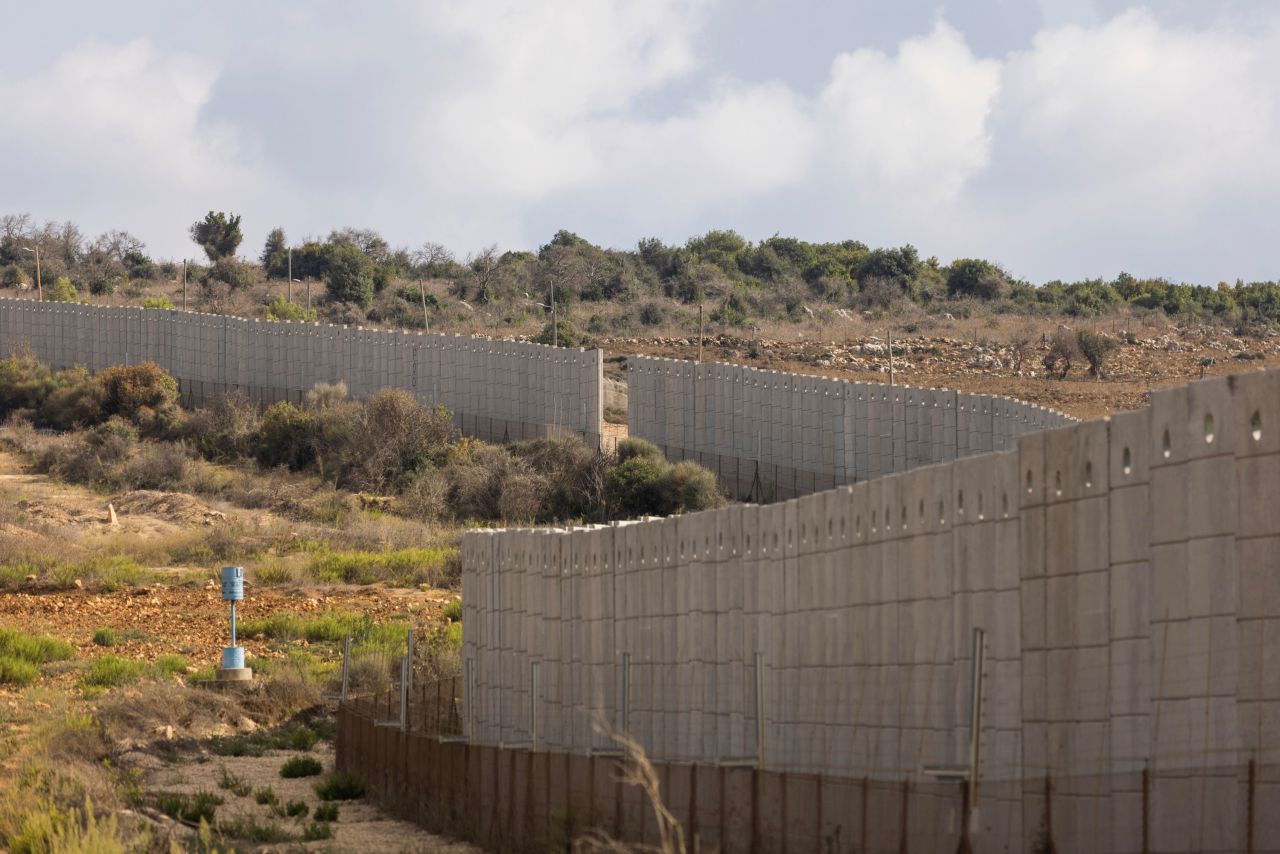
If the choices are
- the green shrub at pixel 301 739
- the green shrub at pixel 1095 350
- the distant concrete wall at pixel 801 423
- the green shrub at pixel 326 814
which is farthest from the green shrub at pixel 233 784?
the green shrub at pixel 1095 350

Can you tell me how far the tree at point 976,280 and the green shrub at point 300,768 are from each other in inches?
2461

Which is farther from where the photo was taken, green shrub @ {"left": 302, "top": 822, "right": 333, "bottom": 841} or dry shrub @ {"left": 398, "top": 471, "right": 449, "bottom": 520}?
dry shrub @ {"left": 398, "top": 471, "right": 449, "bottom": 520}

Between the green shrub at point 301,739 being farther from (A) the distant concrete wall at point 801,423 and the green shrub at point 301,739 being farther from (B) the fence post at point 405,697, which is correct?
(A) the distant concrete wall at point 801,423

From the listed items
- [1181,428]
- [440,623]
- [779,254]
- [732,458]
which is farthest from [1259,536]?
[779,254]

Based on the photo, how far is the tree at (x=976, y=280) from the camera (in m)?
82.0

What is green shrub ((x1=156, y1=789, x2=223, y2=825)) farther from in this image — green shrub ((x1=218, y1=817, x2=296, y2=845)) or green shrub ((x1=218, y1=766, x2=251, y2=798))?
green shrub ((x1=218, y1=766, x2=251, y2=798))

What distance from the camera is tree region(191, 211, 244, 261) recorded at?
100 metres

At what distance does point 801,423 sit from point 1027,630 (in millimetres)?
26718

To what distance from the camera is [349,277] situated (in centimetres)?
8319

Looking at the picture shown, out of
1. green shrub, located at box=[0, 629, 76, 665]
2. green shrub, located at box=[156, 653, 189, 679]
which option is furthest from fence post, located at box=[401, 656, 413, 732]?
green shrub, located at box=[0, 629, 76, 665]

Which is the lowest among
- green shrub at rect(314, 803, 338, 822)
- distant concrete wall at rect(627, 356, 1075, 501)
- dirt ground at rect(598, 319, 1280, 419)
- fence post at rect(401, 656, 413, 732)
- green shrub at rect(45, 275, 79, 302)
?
green shrub at rect(314, 803, 338, 822)

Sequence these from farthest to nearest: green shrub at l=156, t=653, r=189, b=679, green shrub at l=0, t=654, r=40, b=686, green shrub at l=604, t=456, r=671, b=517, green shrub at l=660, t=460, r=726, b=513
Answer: green shrub at l=604, t=456, r=671, b=517
green shrub at l=660, t=460, r=726, b=513
green shrub at l=156, t=653, r=189, b=679
green shrub at l=0, t=654, r=40, b=686

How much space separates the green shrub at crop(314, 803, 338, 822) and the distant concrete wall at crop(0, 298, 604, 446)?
25.3m

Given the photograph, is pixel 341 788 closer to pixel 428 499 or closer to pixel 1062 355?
pixel 428 499
